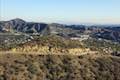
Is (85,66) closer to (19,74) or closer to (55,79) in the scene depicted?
(55,79)

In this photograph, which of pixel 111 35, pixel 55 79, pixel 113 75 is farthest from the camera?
pixel 111 35

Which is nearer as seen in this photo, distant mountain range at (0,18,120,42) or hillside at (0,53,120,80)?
hillside at (0,53,120,80)

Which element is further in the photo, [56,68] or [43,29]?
[43,29]

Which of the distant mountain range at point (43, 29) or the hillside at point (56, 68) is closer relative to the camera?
the hillside at point (56, 68)

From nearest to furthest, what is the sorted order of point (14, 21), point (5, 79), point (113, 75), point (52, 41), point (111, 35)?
point (5, 79) → point (113, 75) → point (52, 41) → point (111, 35) → point (14, 21)

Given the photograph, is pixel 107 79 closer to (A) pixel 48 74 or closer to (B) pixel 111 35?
(A) pixel 48 74

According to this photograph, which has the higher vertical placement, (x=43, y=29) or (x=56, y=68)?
(x=56, y=68)

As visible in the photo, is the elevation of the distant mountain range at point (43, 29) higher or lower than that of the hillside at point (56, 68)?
lower

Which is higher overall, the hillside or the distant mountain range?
the hillside

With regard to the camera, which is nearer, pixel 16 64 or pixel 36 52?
pixel 16 64

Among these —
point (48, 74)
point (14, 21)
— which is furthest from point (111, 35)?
point (48, 74)
